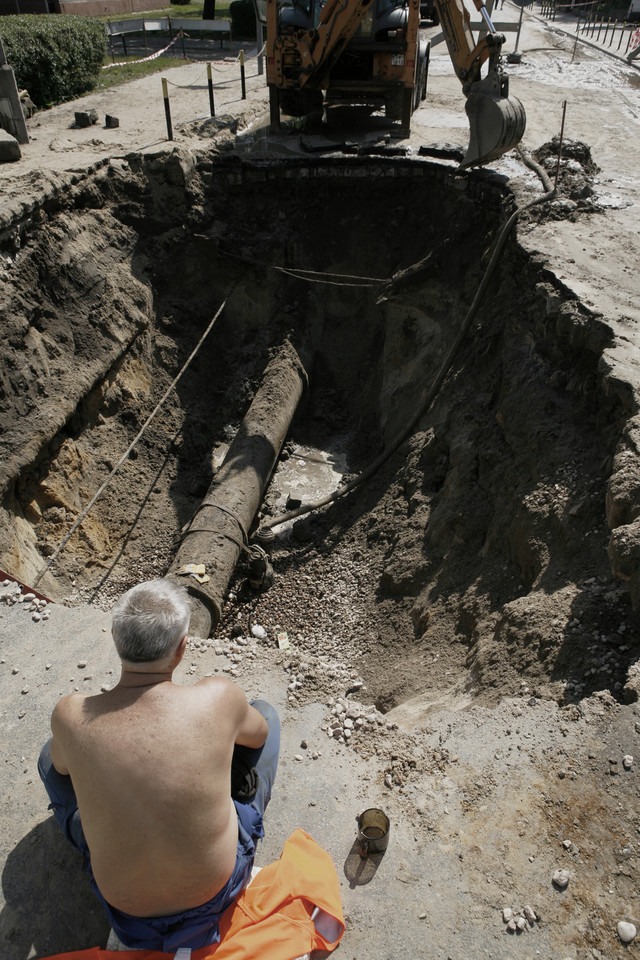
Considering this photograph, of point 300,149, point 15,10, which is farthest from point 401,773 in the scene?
point 15,10

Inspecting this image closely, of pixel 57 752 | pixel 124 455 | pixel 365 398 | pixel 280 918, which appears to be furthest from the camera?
pixel 365 398

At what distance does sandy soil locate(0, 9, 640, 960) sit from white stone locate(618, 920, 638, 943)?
4 centimetres

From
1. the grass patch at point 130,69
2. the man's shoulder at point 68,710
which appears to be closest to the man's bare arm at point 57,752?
the man's shoulder at point 68,710

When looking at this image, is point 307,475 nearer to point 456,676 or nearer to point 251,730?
point 456,676

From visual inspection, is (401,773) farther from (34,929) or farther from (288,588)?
(288,588)

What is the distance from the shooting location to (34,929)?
9.03 feet

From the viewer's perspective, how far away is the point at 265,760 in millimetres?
3125

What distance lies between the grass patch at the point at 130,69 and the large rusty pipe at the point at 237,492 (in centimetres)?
1007

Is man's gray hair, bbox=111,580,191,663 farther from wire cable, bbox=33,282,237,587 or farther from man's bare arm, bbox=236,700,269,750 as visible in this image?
wire cable, bbox=33,282,237,587

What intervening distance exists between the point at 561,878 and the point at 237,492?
493 centimetres

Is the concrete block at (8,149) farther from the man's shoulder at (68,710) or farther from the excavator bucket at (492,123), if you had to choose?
the man's shoulder at (68,710)

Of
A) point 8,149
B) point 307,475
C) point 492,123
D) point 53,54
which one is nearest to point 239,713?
point 307,475

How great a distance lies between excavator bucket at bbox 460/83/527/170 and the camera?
790cm

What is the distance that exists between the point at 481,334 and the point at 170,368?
170 inches
